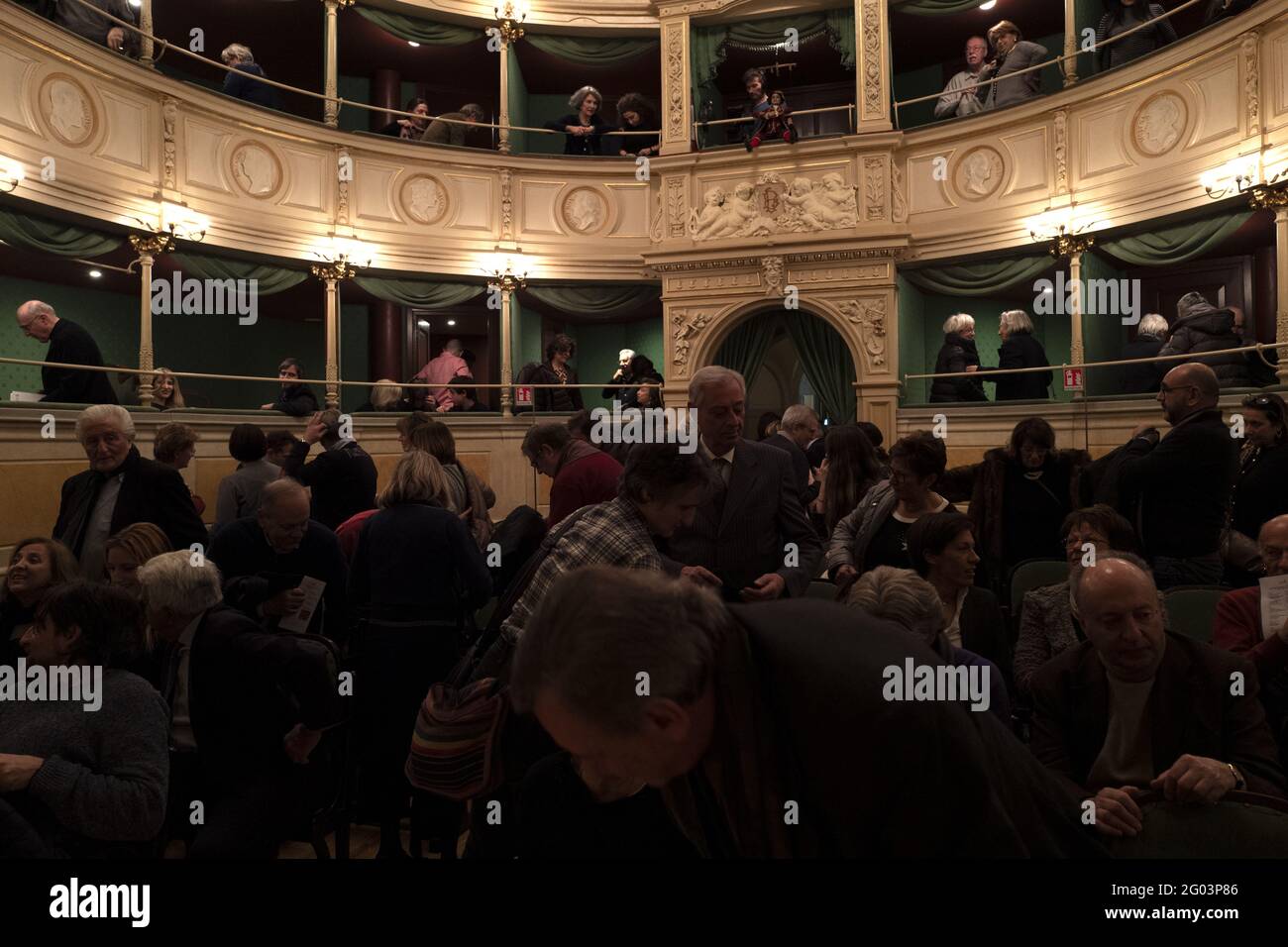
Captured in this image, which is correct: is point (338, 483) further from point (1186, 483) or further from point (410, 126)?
point (410, 126)

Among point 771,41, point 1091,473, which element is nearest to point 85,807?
point 1091,473

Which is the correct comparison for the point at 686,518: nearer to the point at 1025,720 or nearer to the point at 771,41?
the point at 1025,720

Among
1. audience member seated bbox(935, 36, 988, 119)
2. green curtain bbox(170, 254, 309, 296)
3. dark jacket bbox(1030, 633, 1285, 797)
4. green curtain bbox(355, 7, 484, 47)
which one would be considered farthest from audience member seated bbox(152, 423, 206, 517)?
audience member seated bbox(935, 36, 988, 119)

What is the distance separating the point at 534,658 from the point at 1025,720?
2.19m

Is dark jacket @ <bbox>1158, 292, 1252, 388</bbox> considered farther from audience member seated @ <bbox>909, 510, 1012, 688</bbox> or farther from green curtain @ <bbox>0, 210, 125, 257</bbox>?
green curtain @ <bbox>0, 210, 125, 257</bbox>

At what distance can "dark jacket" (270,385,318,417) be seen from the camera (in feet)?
30.0

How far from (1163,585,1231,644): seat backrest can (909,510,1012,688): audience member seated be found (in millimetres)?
714

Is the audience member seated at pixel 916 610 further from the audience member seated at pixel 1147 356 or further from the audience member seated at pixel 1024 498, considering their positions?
the audience member seated at pixel 1147 356

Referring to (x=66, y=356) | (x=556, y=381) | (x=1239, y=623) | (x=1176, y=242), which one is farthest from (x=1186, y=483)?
(x=556, y=381)

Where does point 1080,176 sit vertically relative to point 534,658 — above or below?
above

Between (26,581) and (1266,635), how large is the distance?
351cm

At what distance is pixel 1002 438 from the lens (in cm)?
918

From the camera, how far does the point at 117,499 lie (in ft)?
11.7
